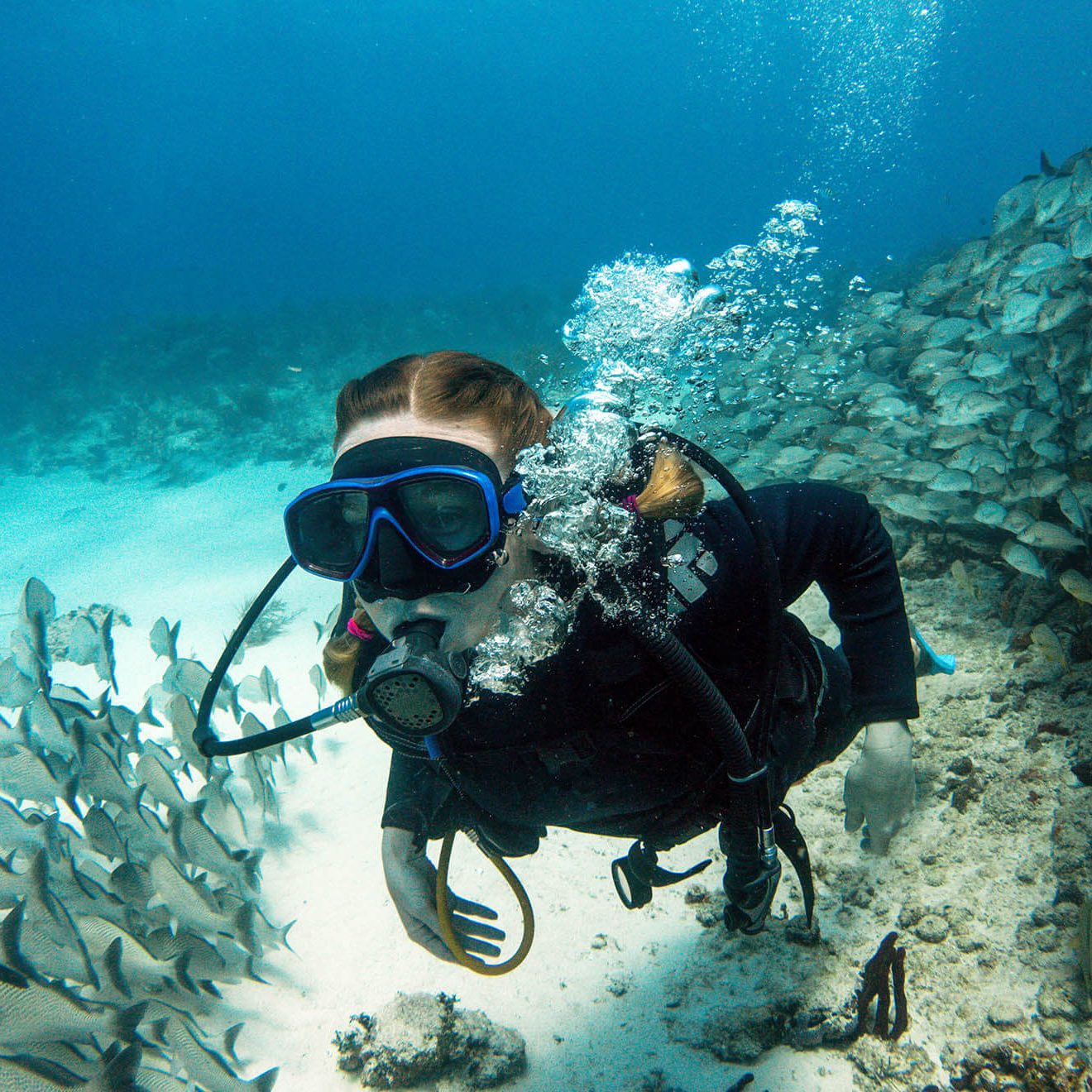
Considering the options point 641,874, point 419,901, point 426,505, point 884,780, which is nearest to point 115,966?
point 419,901

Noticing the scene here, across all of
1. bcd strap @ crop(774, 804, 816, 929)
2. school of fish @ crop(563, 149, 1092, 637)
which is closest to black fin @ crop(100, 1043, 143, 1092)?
bcd strap @ crop(774, 804, 816, 929)

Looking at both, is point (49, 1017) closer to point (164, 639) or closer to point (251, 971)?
point (251, 971)

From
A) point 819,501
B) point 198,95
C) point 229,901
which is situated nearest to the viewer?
point 819,501

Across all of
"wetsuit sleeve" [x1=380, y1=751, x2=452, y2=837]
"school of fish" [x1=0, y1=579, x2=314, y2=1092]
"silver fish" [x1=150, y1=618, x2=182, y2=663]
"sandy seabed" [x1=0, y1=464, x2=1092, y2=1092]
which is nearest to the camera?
"school of fish" [x1=0, y1=579, x2=314, y2=1092]

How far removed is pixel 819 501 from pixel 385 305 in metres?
31.3

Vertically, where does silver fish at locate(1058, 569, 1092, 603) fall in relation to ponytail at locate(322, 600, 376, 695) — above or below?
above

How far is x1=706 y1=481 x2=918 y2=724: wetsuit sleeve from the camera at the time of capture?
65.6 inches

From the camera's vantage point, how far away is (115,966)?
7.25 feet

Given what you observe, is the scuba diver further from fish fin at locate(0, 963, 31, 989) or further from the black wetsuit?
fish fin at locate(0, 963, 31, 989)

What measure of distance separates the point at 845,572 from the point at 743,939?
2024 mm

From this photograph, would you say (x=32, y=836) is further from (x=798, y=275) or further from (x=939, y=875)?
(x=798, y=275)

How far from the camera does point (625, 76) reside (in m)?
112

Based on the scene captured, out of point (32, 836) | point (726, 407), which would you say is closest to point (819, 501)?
point (32, 836)

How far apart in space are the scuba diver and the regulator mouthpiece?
0.05 m
